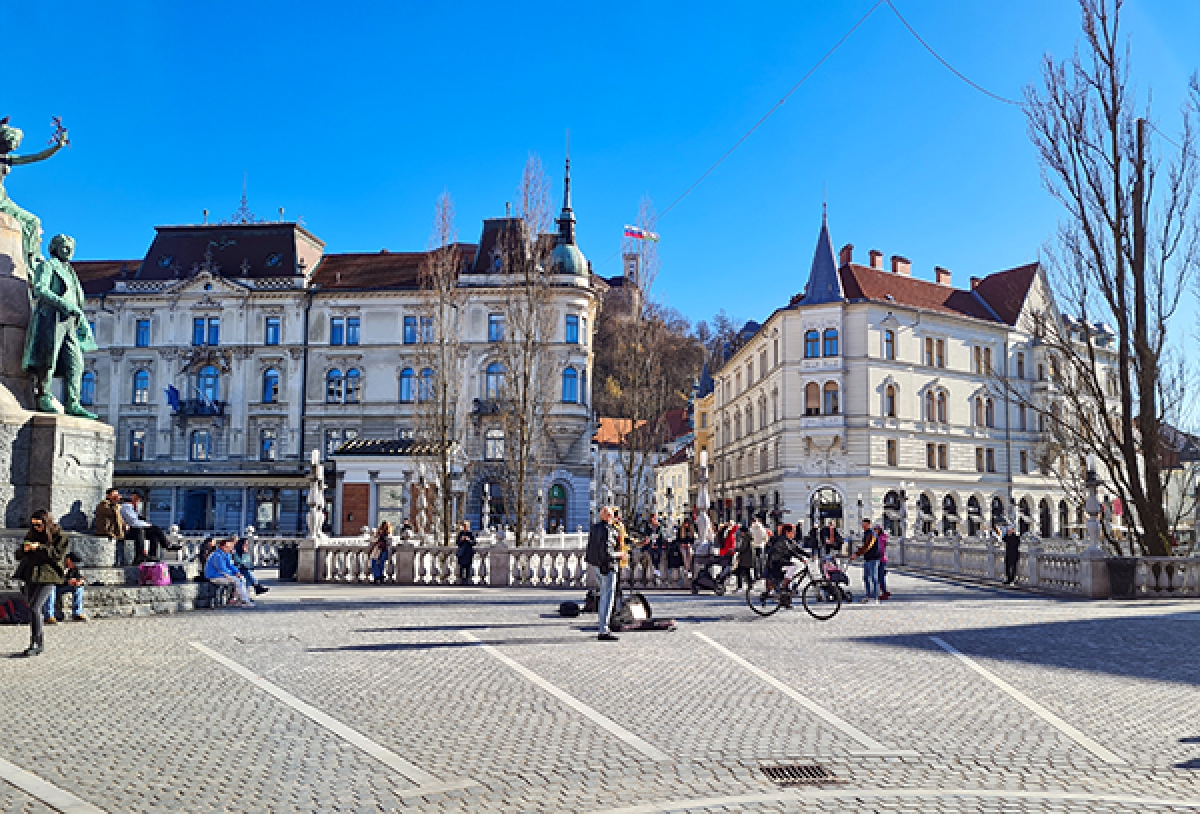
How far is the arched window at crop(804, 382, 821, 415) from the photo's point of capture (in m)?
57.1

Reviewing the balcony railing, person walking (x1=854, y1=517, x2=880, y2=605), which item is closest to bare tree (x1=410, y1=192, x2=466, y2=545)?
person walking (x1=854, y1=517, x2=880, y2=605)

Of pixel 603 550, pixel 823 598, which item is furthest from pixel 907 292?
pixel 603 550

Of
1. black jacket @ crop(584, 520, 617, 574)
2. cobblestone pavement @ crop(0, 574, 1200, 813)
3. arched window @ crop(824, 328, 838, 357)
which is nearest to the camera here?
cobblestone pavement @ crop(0, 574, 1200, 813)

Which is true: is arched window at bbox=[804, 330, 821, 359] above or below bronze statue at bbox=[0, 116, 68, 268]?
above

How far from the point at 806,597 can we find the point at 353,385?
47.0 meters

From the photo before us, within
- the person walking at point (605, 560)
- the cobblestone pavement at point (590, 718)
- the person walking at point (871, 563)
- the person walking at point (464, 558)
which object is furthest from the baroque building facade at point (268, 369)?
the cobblestone pavement at point (590, 718)

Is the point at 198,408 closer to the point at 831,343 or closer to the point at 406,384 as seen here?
the point at 406,384

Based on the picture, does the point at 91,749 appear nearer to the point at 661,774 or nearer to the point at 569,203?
the point at 661,774

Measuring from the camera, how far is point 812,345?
5781cm

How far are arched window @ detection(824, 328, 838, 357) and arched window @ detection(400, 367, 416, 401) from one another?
24981mm

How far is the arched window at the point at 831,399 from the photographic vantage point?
56.7m

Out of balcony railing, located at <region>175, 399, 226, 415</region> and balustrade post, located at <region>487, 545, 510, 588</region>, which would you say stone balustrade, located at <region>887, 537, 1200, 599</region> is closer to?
balustrade post, located at <region>487, 545, 510, 588</region>

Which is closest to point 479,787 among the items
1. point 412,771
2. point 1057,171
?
point 412,771

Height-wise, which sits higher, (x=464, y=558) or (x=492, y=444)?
(x=492, y=444)
